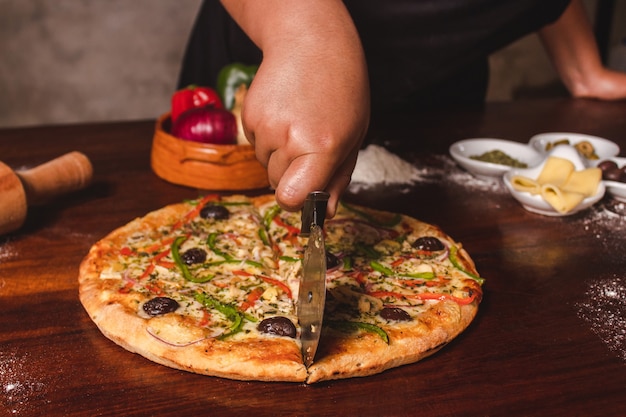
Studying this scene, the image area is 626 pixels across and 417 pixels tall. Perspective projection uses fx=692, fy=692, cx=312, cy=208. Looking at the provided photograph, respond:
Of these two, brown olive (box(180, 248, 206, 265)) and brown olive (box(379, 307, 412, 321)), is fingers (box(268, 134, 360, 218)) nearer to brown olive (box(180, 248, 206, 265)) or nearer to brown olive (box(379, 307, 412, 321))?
brown olive (box(379, 307, 412, 321))

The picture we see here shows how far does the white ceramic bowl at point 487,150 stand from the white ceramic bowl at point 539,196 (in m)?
0.12

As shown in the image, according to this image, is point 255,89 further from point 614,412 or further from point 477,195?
point 477,195

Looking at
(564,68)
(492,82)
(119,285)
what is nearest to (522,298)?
(119,285)

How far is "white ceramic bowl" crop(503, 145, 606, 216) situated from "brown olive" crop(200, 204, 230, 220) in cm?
107

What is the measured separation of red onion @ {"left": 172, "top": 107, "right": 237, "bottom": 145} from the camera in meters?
2.72

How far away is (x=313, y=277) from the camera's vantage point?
5.06ft

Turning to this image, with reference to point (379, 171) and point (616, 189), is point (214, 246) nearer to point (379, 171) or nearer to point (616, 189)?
point (379, 171)

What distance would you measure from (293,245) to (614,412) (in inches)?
40.2

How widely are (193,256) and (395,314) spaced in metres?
0.62

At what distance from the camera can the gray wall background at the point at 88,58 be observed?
19.1 ft

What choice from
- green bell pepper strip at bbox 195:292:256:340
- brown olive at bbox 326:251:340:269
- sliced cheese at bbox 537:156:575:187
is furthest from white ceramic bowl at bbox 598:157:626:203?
green bell pepper strip at bbox 195:292:256:340

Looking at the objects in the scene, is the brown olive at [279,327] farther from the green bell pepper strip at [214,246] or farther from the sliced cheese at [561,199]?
the sliced cheese at [561,199]

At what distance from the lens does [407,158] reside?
3021 mm

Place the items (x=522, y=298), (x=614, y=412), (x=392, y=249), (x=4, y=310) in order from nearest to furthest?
(x=614, y=412) → (x=4, y=310) → (x=522, y=298) → (x=392, y=249)
